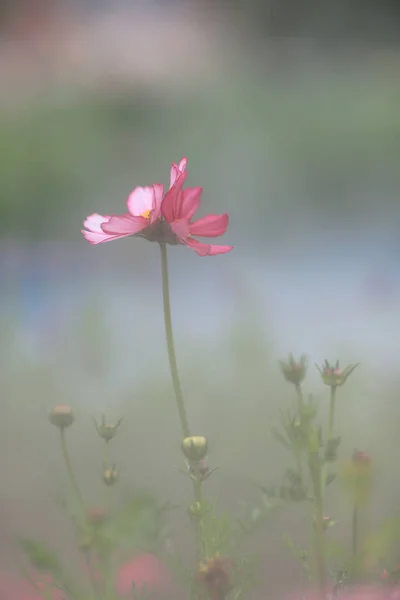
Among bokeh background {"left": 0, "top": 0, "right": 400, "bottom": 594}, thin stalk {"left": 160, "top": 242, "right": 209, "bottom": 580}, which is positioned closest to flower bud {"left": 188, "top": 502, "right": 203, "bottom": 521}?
thin stalk {"left": 160, "top": 242, "right": 209, "bottom": 580}

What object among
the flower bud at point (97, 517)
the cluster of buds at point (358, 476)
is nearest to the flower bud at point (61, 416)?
the flower bud at point (97, 517)

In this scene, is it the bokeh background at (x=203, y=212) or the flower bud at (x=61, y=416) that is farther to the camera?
the bokeh background at (x=203, y=212)

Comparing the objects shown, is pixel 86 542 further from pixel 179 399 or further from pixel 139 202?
pixel 139 202

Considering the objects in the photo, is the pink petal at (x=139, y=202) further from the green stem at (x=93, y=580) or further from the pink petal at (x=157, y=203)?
the green stem at (x=93, y=580)

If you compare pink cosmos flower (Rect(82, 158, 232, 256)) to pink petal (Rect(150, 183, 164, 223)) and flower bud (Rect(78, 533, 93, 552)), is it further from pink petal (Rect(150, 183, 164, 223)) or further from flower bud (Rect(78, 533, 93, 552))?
flower bud (Rect(78, 533, 93, 552))

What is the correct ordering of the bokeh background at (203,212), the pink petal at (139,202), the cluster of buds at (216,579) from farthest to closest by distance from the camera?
the bokeh background at (203,212)
the pink petal at (139,202)
the cluster of buds at (216,579)

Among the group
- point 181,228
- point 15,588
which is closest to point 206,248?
point 181,228

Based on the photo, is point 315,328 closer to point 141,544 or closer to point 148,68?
point 141,544
